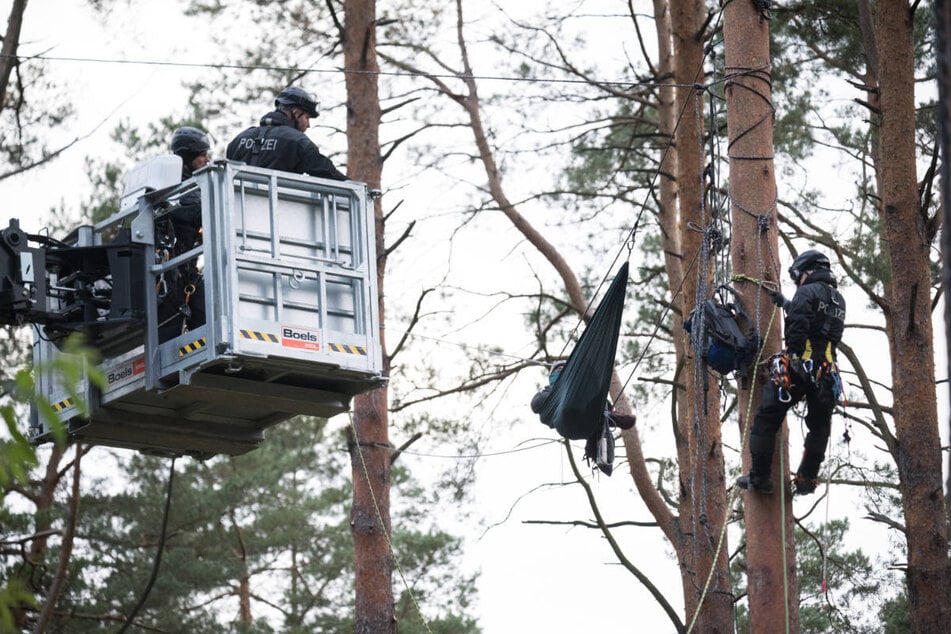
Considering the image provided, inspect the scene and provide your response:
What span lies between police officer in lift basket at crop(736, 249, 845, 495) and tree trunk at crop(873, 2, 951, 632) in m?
2.72

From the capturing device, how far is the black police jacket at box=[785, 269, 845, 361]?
9977mm

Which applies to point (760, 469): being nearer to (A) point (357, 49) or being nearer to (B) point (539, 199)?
(A) point (357, 49)

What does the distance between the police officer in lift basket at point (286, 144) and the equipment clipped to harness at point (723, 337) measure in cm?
251

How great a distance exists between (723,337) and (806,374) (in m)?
0.59

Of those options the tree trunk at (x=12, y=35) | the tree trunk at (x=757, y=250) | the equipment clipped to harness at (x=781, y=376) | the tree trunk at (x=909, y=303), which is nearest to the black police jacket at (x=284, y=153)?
the tree trunk at (x=757, y=250)

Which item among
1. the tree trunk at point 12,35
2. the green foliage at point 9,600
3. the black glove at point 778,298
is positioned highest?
the tree trunk at point 12,35

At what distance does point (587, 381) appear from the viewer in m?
10.9

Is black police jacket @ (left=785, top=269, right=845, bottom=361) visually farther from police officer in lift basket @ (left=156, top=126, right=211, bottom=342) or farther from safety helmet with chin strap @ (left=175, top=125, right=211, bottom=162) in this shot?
safety helmet with chin strap @ (left=175, top=125, right=211, bottom=162)

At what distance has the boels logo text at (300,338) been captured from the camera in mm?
9555

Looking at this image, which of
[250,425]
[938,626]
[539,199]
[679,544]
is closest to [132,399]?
[250,425]

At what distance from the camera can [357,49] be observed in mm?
16328

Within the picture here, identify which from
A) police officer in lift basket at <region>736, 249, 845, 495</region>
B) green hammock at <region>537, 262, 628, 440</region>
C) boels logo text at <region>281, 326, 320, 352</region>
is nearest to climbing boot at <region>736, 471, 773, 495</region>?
police officer in lift basket at <region>736, 249, 845, 495</region>

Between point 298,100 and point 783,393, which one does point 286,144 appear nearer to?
point 298,100

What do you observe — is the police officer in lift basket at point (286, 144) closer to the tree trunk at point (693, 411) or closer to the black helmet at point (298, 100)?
the black helmet at point (298, 100)
